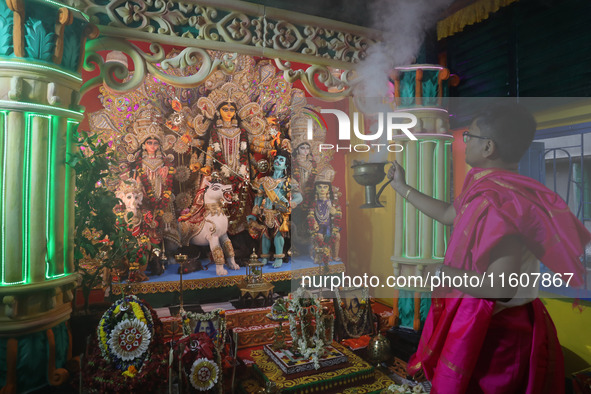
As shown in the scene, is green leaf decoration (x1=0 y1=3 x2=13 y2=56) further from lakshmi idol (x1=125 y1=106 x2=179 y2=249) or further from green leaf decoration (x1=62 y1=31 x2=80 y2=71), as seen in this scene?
lakshmi idol (x1=125 y1=106 x2=179 y2=249)

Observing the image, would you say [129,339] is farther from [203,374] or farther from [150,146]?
[150,146]

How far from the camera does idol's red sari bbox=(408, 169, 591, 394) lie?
1.86m

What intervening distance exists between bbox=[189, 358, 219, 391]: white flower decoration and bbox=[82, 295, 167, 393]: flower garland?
0.20m

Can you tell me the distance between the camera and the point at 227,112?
5527mm

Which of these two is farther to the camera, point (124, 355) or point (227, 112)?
point (227, 112)

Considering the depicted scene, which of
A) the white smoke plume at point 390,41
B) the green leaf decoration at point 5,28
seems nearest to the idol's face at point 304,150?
the white smoke plume at point 390,41

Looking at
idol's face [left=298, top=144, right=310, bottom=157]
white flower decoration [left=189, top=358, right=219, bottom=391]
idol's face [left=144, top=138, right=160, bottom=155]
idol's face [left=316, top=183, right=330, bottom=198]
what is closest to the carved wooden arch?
idol's face [left=298, top=144, right=310, bottom=157]

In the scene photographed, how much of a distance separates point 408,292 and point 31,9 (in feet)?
→ 10.6

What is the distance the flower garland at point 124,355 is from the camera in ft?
7.34

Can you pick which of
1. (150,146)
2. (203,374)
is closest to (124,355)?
(203,374)

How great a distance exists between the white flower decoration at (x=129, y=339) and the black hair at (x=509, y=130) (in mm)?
2386

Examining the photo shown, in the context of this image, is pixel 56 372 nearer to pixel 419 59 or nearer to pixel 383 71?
pixel 383 71

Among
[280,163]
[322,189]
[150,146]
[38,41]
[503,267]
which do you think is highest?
[38,41]

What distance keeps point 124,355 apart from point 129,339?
10cm
